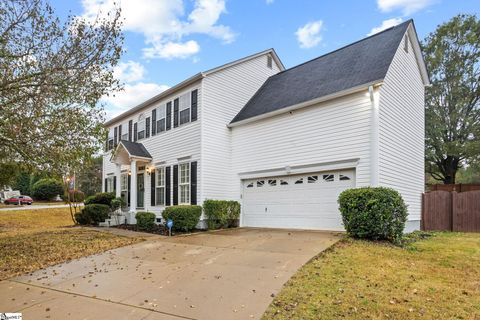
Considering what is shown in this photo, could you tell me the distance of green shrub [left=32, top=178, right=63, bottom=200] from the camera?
128 ft

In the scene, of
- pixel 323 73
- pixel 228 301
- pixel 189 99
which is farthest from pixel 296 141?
pixel 228 301

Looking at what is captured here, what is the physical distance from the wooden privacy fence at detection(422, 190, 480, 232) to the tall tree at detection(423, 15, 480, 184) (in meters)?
9.79

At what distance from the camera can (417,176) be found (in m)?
13.2

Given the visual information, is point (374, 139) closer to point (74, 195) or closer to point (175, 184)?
point (175, 184)

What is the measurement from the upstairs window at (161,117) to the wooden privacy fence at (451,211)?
38.4 ft

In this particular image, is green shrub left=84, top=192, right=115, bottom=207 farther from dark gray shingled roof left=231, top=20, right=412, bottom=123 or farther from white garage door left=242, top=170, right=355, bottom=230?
dark gray shingled roof left=231, top=20, right=412, bottom=123

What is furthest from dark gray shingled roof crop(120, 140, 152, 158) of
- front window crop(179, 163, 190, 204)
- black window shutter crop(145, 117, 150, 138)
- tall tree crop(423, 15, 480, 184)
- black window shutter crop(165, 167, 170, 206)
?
tall tree crop(423, 15, 480, 184)

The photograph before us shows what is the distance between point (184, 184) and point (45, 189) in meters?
32.5

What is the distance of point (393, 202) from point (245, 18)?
11.0 m

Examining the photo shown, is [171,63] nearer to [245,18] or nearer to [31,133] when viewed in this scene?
[245,18]

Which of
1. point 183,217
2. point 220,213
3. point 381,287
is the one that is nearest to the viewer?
point 381,287

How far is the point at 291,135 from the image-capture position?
1202cm

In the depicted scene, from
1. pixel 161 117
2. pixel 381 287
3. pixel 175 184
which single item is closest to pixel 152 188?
pixel 175 184

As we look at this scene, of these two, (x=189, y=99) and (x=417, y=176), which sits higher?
(x=189, y=99)
